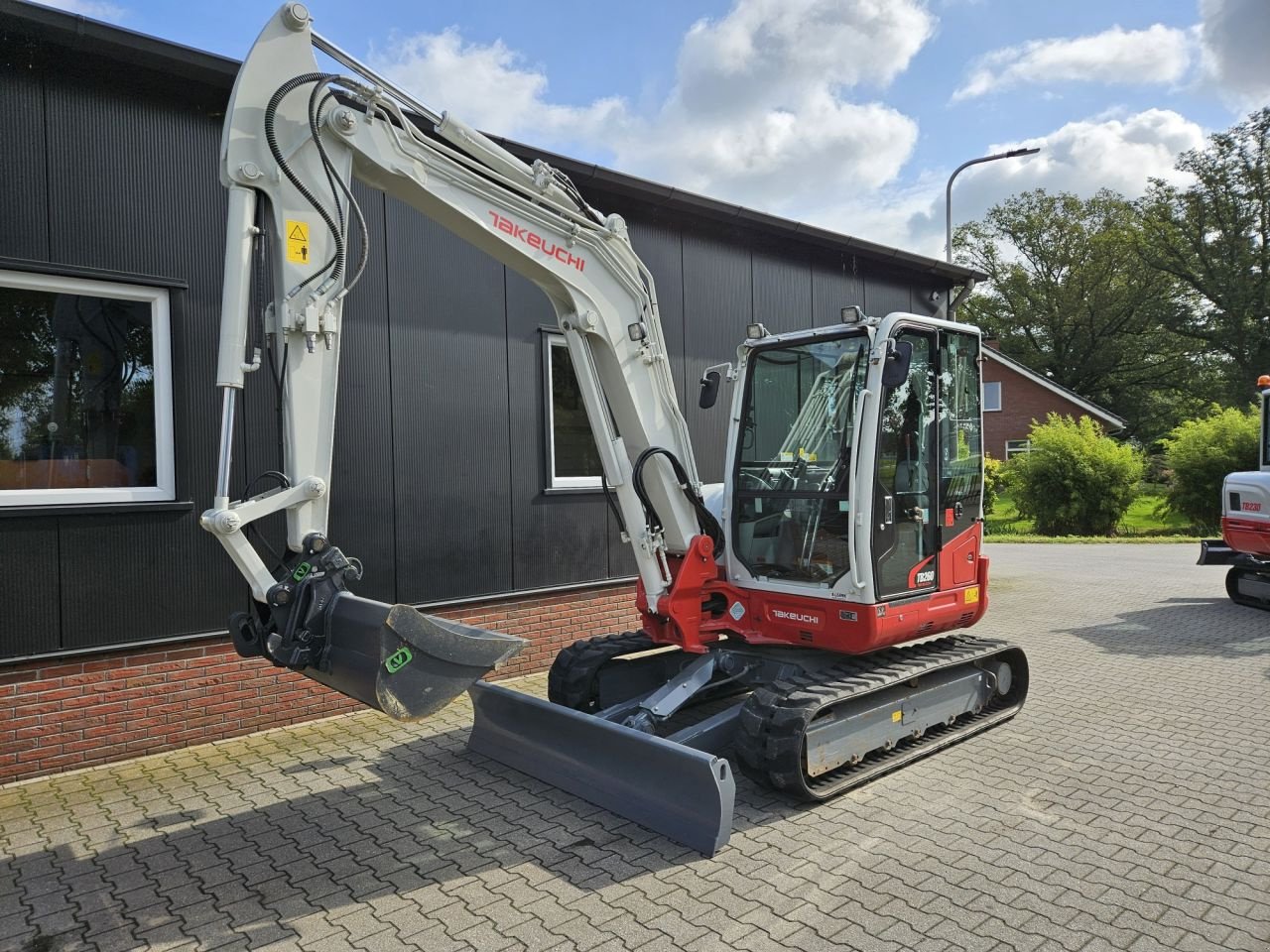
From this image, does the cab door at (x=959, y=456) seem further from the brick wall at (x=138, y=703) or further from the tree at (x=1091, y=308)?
the tree at (x=1091, y=308)

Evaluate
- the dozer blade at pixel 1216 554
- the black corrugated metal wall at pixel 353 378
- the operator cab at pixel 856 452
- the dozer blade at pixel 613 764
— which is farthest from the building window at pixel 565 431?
the dozer blade at pixel 1216 554

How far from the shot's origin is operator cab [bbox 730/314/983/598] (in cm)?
507

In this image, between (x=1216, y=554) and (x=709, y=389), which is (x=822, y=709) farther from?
(x=1216, y=554)

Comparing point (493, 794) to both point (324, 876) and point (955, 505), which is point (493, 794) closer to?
point (324, 876)

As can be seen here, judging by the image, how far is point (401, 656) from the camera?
3.52 metres

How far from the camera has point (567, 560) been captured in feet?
25.8

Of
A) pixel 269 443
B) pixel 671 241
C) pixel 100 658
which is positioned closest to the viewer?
pixel 100 658

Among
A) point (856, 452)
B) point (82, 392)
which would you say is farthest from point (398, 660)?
point (82, 392)

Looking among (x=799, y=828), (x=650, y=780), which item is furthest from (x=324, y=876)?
(x=799, y=828)

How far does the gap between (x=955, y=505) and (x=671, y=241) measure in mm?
4365

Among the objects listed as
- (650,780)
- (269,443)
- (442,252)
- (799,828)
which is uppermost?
(442,252)

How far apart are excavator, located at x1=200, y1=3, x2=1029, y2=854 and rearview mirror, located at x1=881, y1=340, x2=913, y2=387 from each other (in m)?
0.02

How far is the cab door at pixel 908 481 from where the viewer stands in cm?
508

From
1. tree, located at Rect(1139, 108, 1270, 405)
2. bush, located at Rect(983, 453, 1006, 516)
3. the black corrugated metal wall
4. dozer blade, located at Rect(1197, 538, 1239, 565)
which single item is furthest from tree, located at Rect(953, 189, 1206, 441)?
the black corrugated metal wall
